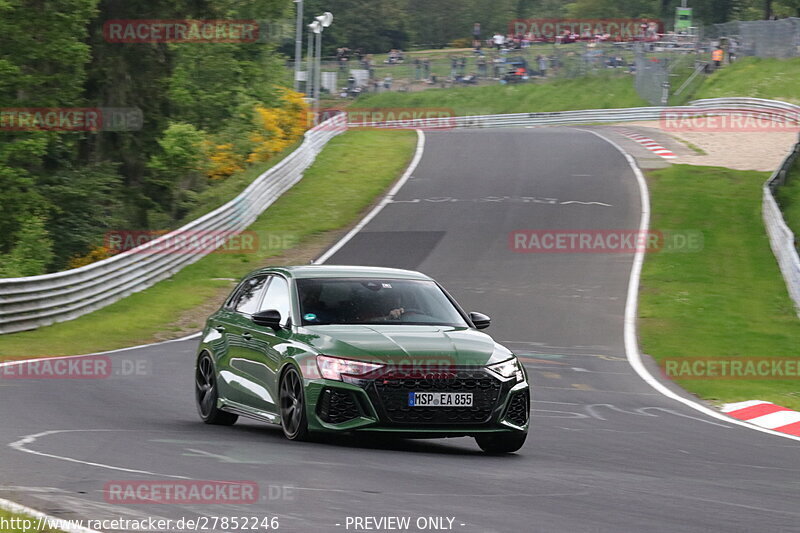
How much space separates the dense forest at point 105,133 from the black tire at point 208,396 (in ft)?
48.7

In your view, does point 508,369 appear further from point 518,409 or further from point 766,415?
point 766,415

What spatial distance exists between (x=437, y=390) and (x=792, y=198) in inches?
1134

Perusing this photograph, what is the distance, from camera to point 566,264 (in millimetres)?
30031

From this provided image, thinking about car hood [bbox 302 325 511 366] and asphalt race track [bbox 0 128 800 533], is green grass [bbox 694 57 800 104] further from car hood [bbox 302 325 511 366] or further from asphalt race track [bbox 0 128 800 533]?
car hood [bbox 302 325 511 366]

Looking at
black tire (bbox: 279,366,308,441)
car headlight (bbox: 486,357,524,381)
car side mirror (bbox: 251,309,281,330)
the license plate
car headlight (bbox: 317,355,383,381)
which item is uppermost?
car side mirror (bbox: 251,309,281,330)

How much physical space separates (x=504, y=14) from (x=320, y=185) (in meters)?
113

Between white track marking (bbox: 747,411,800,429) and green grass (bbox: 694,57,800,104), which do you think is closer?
white track marking (bbox: 747,411,800,429)

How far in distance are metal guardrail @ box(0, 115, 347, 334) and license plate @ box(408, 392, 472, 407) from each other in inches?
518

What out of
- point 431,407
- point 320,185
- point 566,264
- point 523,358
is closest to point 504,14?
point 320,185

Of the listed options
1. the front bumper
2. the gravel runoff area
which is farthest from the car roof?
the gravel runoff area

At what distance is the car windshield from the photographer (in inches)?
419

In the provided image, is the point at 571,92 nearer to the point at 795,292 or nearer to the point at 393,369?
the point at 795,292

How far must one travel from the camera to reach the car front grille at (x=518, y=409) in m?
10.0

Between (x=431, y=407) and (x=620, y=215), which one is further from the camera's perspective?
(x=620, y=215)
